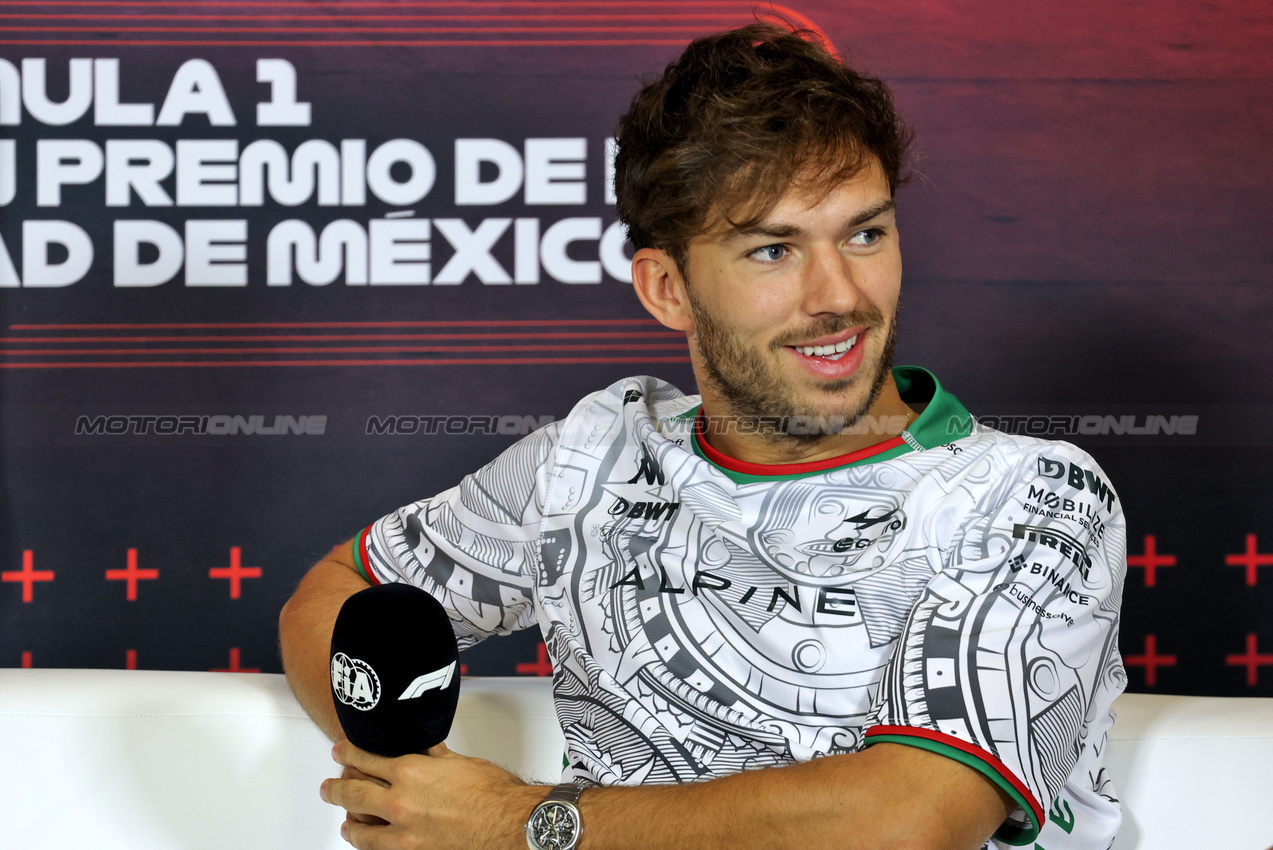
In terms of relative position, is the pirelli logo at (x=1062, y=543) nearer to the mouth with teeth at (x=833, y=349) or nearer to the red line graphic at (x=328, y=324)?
the mouth with teeth at (x=833, y=349)

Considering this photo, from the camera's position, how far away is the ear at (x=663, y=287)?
1263 mm

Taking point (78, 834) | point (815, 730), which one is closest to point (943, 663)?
point (815, 730)

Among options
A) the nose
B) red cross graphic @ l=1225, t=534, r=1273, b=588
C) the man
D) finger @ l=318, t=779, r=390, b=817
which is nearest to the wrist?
the man

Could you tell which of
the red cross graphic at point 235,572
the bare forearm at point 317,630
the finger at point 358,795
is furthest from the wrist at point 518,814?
the red cross graphic at point 235,572

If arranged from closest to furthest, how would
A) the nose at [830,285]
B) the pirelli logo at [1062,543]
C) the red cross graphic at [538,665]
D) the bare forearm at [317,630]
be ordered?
the pirelli logo at [1062,543]
the nose at [830,285]
the bare forearm at [317,630]
the red cross graphic at [538,665]

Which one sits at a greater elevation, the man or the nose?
the nose

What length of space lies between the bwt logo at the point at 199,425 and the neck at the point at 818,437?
37.9 inches

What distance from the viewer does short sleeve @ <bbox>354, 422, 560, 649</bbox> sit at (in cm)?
129

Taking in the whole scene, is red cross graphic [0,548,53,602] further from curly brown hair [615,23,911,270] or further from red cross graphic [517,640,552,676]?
curly brown hair [615,23,911,270]

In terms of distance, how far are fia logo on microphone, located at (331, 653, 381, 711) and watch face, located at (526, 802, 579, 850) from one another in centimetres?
19

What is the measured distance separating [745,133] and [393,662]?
635 mm

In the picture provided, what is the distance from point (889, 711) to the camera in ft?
2.89

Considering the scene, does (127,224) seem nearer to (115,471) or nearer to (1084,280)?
(115,471)

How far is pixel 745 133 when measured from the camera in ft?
3.74
